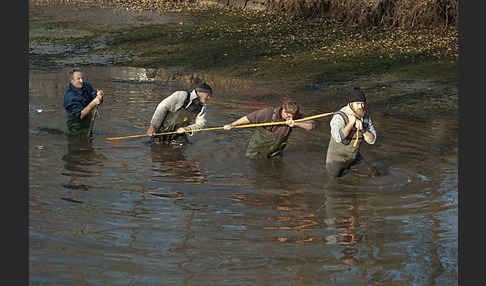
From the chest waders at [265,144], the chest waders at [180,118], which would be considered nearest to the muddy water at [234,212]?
the chest waders at [265,144]

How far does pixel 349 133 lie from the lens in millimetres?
9922

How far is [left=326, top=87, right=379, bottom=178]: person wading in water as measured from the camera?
375 inches

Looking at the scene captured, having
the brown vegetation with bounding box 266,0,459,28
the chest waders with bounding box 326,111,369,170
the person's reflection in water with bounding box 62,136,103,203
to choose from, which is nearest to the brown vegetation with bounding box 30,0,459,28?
the brown vegetation with bounding box 266,0,459,28

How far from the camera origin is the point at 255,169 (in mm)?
10922

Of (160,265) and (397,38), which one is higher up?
(397,38)

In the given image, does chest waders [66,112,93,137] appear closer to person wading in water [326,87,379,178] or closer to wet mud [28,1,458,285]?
wet mud [28,1,458,285]

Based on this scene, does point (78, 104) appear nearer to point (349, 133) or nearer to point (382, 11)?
point (349, 133)

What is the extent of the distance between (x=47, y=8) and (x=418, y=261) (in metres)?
23.4

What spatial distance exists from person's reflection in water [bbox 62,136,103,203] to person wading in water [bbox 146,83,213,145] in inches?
40.9

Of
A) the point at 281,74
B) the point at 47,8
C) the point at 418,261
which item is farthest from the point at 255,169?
the point at 47,8

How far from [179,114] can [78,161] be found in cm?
188

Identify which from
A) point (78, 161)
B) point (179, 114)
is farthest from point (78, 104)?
point (179, 114)

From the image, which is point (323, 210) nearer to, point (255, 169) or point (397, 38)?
point (255, 169)

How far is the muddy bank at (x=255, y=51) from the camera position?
1756cm
